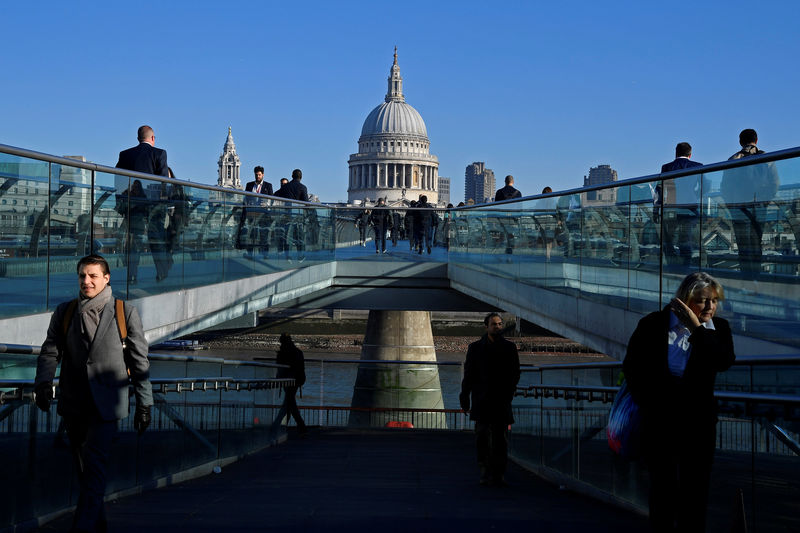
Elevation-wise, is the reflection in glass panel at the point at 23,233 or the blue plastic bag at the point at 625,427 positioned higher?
the reflection in glass panel at the point at 23,233

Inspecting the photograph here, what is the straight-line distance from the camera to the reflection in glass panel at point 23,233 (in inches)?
267

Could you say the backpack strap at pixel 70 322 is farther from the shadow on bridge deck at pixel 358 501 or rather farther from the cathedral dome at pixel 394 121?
the cathedral dome at pixel 394 121

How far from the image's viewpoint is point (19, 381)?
5.41 meters

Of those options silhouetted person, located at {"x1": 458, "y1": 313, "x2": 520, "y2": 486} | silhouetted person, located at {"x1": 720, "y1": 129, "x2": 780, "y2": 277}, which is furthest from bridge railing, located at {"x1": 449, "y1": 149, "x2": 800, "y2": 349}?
silhouetted person, located at {"x1": 458, "y1": 313, "x2": 520, "y2": 486}

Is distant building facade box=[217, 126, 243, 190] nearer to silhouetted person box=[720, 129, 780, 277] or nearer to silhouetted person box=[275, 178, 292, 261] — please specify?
silhouetted person box=[275, 178, 292, 261]

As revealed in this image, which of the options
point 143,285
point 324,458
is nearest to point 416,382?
point 324,458

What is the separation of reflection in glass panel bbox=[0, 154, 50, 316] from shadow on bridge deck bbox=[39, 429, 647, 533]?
5.13ft

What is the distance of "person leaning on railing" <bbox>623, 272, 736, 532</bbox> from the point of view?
14.9ft

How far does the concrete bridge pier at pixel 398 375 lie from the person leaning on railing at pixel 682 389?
44.9ft

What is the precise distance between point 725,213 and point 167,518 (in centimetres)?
403

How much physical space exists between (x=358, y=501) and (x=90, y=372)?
2.46 meters

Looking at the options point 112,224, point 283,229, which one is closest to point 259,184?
point 283,229

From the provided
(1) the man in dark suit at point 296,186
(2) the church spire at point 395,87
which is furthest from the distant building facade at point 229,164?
(1) the man in dark suit at point 296,186

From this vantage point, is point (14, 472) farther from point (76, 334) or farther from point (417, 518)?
point (417, 518)
